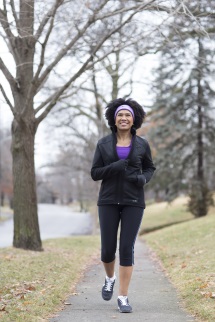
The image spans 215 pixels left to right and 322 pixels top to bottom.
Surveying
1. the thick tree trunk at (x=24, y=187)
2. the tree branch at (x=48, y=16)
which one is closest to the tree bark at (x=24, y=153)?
the thick tree trunk at (x=24, y=187)

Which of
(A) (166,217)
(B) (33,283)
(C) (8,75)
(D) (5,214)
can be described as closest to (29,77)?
(C) (8,75)

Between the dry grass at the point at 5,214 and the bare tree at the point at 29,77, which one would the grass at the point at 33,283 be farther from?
the dry grass at the point at 5,214

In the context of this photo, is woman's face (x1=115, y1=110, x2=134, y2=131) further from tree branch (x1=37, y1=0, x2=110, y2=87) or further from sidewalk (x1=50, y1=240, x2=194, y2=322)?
tree branch (x1=37, y1=0, x2=110, y2=87)

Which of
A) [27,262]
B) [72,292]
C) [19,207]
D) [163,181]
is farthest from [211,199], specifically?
[72,292]

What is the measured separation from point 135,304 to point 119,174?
1639 millimetres

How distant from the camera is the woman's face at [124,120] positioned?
18.1 feet

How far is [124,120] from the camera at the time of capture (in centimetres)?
555

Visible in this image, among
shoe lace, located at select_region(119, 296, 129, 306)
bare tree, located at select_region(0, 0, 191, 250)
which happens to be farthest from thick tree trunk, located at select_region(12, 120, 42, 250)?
shoe lace, located at select_region(119, 296, 129, 306)

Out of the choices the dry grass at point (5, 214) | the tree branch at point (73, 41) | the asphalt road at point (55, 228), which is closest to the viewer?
the tree branch at point (73, 41)

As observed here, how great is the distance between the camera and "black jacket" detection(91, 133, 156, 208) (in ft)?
17.7

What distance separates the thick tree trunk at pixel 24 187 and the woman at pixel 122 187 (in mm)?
6744

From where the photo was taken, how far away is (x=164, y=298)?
632 cm

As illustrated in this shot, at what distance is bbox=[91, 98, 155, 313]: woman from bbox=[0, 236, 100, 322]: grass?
→ 918 mm

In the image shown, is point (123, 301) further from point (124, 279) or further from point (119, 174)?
point (119, 174)
